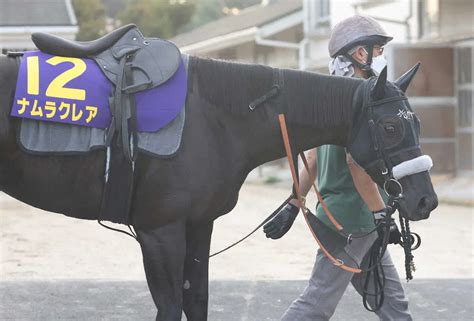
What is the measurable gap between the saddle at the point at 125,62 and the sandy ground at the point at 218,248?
372 centimetres

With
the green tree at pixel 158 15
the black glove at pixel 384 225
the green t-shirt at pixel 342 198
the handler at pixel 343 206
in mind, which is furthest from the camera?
the green tree at pixel 158 15

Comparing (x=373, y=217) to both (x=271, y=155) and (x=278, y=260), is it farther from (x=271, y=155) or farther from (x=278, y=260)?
(x=278, y=260)

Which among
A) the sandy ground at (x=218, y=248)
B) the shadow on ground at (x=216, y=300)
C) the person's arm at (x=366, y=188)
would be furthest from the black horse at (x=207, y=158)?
the sandy ground at (x=218, y=248)

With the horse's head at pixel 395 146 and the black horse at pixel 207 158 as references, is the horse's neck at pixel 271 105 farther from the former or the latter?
the horse's head at pixel 395 146

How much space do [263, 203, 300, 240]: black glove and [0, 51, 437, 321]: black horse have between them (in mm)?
464

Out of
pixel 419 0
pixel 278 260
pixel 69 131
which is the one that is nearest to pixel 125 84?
pixel 69 131

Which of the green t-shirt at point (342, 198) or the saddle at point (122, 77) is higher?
→ the saddle at point (122, 77)

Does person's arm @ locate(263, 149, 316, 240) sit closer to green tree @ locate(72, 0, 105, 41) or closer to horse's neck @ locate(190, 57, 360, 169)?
horse's neck @ locate(190, 57, 360, 169)

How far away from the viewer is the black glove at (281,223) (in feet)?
13.7

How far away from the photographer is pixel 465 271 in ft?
26.3

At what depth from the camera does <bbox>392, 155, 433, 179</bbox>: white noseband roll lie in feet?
11.9

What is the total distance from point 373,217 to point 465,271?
13.7 ft

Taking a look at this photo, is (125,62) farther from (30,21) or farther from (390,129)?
(30,21)

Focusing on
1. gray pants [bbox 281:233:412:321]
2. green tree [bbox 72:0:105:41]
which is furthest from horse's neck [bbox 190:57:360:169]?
green tree [bbox 72:0:105:41]
